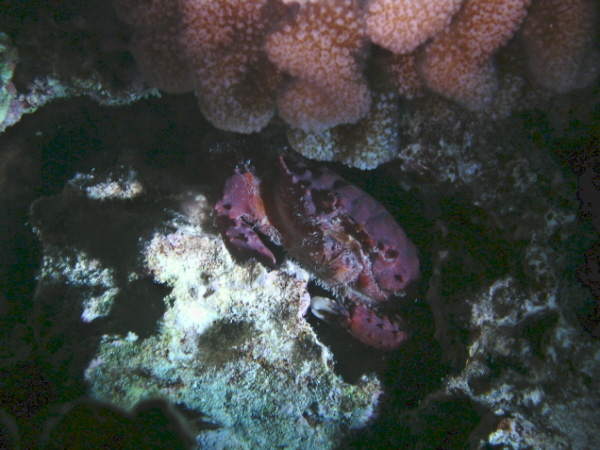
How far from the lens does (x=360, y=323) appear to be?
3131 mm

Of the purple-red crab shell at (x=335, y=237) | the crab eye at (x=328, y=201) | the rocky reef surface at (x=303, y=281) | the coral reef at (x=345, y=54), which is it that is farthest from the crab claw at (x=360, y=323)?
the coral reef at (x=345, y=54)

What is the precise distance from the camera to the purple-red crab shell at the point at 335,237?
10.1 feet

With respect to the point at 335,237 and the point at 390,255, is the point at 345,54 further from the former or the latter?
the point at 390,255

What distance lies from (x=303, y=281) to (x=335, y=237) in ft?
1.84

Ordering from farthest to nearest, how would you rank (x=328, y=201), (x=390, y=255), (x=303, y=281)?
1. (x=390, y=255)
2. (x=328, y=201)
3. (x=303, y=281)

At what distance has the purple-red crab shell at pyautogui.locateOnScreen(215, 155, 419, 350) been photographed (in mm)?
3070

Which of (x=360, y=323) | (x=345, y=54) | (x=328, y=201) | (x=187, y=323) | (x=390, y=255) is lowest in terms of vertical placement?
(x=360, y=323)

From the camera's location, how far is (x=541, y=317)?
2346 millimetres

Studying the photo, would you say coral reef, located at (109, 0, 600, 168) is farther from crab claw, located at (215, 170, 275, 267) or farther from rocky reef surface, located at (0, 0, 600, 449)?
crab claw, located at (215, 170, 275, 267)

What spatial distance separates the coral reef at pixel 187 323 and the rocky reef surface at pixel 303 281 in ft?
0.04

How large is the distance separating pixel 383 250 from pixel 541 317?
1.31 metres

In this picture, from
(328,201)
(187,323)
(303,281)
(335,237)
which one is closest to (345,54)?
(328,201)

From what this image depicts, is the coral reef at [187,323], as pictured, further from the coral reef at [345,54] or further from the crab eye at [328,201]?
the coral reef at [345,54]

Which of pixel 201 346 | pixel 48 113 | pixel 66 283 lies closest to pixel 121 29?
pixel 48 113
